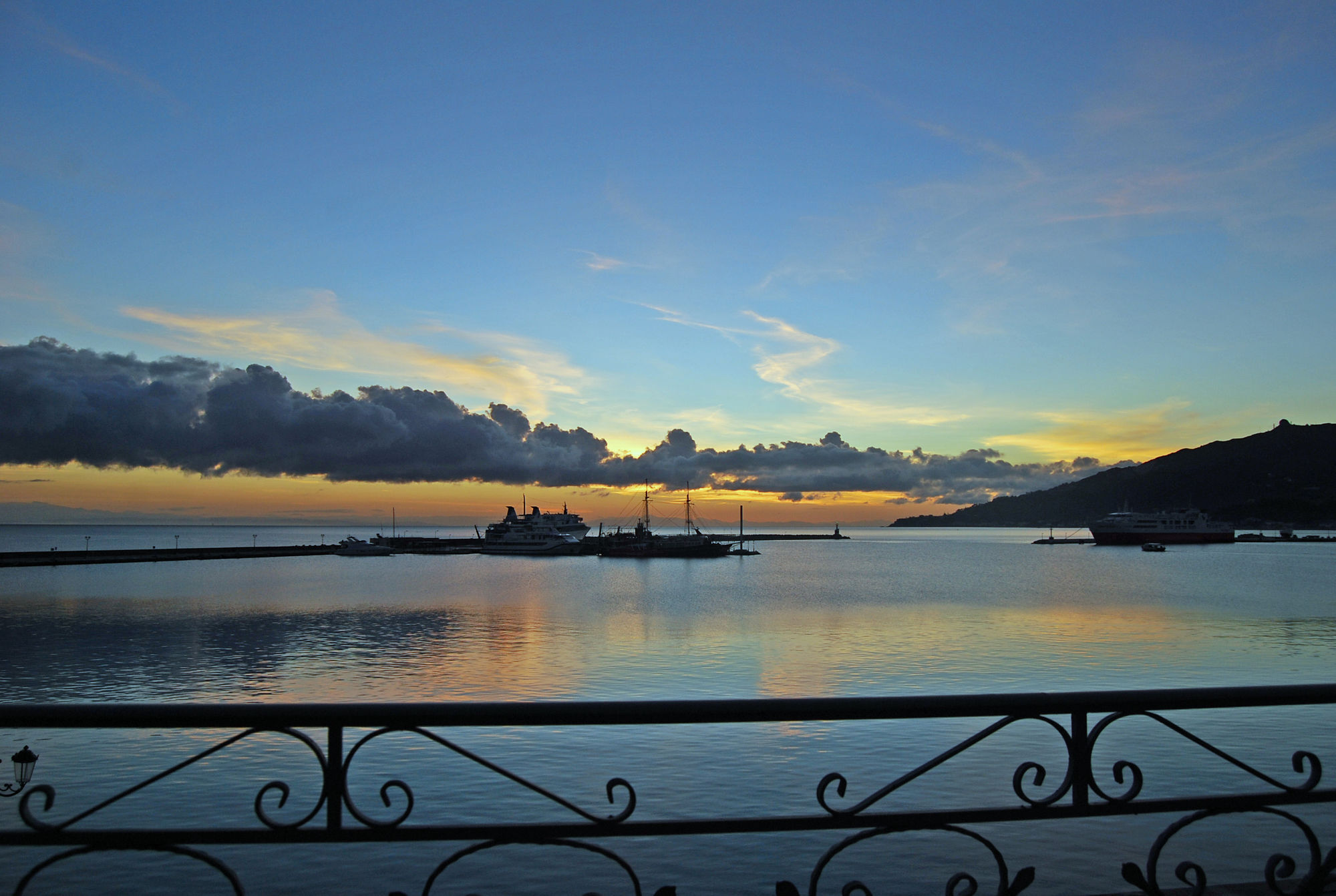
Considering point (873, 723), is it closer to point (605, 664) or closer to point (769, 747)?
point (769, 747)

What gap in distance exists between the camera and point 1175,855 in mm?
10312

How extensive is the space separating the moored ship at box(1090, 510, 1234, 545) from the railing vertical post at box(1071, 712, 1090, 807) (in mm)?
174368

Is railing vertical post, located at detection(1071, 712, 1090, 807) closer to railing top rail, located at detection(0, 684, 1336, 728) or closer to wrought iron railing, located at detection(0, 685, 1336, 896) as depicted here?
wrought iron railing, located at detection(0, 685, 1336, 896)

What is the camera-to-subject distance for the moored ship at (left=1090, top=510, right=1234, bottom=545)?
157000 millimetres

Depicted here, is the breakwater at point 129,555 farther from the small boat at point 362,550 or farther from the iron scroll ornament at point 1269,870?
the iron scroll ornament at point 1269,870

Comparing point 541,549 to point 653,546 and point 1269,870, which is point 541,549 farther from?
point 1269,870

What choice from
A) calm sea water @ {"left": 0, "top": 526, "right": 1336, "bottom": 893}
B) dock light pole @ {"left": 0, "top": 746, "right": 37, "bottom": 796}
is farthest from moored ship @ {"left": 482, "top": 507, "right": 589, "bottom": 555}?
dock light pole @ {"left": 0, "top": 746, "right": 37, "bottom": 796}

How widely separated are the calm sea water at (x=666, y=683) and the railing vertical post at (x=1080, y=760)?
6536 mm

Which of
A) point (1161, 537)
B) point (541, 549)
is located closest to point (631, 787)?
point (541, 549)

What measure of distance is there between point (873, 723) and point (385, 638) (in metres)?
25.9

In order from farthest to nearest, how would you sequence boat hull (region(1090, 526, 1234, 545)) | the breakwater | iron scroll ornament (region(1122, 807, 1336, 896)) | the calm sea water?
boat hull (region(1090, 526, 1234, 545)) → the breakwater → the calm sea water → iron scroll ornament (region(1122, 807, 1336, 896))

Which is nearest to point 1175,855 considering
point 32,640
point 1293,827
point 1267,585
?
point 1293,827

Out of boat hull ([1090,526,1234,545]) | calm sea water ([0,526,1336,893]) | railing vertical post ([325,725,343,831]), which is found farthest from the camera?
boat hull ([1090,526,1234,545])

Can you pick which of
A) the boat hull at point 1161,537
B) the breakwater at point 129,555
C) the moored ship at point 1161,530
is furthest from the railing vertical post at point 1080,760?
the moored ship at point 1161,530
